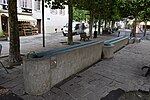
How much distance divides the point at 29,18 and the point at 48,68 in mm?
18022

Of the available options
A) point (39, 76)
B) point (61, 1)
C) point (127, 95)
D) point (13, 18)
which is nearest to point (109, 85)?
point (127, 95)

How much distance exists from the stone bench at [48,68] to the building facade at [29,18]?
1231cm

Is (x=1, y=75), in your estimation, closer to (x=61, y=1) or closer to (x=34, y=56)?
(x=34, y=56)

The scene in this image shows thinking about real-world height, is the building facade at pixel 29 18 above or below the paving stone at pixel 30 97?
above

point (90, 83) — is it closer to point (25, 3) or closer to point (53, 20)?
point (25, 3)

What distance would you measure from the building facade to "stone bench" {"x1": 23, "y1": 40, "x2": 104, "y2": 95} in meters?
12.3

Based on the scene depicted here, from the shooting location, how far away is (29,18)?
2062cm

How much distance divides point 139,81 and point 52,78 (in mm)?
3030

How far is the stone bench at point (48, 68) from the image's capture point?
3.85 meters

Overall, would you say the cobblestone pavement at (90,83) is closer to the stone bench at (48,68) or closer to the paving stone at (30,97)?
the paving stone at (30,97)

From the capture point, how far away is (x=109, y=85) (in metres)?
4.89

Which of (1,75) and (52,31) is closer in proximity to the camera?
(1,75)

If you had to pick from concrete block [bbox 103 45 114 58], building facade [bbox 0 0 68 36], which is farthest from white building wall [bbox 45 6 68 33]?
concrete block [bbox 103 45 114 58]

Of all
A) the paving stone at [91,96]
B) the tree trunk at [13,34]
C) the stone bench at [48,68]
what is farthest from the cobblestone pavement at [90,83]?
the tree trunk at [13,34]
